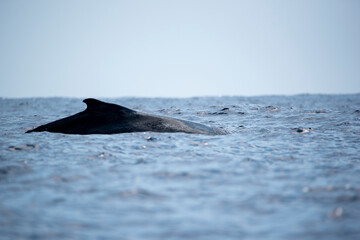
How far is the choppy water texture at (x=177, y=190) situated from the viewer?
333 cm

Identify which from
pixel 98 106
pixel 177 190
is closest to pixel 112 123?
pixel 98 106

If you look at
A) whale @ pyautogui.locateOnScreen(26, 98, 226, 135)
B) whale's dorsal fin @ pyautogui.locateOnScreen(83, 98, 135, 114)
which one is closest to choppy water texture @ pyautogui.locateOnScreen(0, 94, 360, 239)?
whale @ pyautogui.locateOnScreen(26, 98, 226, 135)

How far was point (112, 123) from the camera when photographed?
30.1ft

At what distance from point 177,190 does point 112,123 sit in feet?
16.6

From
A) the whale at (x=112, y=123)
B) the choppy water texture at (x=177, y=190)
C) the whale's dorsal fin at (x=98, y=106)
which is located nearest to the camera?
the choppy water texture at (x=177, y=190)

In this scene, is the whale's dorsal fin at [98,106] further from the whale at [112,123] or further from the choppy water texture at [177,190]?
the choppy water texture at [177,190]

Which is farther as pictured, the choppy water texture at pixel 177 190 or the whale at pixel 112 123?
the whale at pixel 112 123

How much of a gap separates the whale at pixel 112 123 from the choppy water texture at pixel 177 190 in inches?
43.3

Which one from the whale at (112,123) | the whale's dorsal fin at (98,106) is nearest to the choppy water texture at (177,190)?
the whale at (112,123)

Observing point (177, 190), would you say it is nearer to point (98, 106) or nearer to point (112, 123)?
point (112, 123)

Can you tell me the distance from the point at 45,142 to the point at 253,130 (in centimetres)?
565

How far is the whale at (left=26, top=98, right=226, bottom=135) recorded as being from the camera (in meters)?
9.01

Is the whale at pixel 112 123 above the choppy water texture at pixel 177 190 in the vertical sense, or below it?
above

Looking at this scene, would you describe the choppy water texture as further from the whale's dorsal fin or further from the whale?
the whale's dorsal fin
